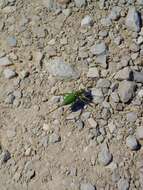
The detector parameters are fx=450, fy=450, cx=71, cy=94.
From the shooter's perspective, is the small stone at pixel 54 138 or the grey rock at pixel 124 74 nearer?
the small stone at pixel 54 138

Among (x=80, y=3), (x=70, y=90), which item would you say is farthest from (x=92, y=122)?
(x=80, y=3)

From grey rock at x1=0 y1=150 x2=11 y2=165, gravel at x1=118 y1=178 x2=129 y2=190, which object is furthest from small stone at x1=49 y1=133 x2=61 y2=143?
gravel at x1=118 y1=178 x2=129 y2=190

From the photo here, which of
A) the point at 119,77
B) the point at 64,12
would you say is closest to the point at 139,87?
the point at 119,77

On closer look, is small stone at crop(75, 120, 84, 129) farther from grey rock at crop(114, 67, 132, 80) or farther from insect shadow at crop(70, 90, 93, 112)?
grey rock at crop(114, 67, 132, 80)

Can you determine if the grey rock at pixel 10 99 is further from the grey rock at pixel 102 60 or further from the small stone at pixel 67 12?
the small stone at pixel 67 12

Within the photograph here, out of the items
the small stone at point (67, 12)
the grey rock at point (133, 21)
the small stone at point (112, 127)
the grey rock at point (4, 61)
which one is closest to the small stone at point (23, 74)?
the grey rock at point (4, 61)

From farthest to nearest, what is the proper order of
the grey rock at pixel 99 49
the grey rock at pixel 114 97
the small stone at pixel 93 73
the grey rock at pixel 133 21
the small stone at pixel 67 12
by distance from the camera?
the small stone at pixel 67 12, the grey rock at pixel 133 21, the grey rock at pixel 99 49, the small stone at pixel 93 73, the grey rock at pixel 114 97
